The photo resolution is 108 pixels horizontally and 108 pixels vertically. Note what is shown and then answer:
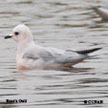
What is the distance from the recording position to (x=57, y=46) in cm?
1719

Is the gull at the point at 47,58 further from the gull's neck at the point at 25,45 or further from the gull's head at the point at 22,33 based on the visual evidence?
the gull's head at the point at 22,33

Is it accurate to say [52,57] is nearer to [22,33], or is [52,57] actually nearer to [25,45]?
[25,45]

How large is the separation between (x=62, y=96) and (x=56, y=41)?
6469 millimetres

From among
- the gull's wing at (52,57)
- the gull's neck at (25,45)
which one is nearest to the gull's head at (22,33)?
the gull's neck at (25,45)

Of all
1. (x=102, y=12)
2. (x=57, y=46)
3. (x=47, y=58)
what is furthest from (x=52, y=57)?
(x=102, y=12)

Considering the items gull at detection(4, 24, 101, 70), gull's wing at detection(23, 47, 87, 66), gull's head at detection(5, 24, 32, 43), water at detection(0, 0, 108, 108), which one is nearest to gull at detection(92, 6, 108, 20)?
water at detection(0, 0, 108, 108)

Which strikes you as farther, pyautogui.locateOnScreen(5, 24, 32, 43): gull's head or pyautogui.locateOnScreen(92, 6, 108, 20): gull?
pyautogui.locateOnScreen(92, 6, 108, 20): gull

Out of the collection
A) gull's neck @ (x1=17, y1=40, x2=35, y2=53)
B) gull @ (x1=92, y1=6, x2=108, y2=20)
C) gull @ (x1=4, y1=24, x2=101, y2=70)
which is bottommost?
gull @ (x1=92, y1=6, x2=108, y2=20)

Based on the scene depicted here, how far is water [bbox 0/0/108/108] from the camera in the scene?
1162 cm

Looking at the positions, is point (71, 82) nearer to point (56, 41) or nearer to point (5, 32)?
point (56, 41)

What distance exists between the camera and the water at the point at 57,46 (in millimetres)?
11625

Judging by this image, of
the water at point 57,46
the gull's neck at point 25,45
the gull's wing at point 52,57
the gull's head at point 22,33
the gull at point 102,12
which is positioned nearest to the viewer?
the water at point 57,46

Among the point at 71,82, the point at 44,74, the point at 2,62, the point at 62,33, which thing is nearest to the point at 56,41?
the point at 62,33

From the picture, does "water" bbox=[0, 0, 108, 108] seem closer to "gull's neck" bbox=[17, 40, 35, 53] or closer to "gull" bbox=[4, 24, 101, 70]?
"gull" bbox=[4, 24, 101, 70]
